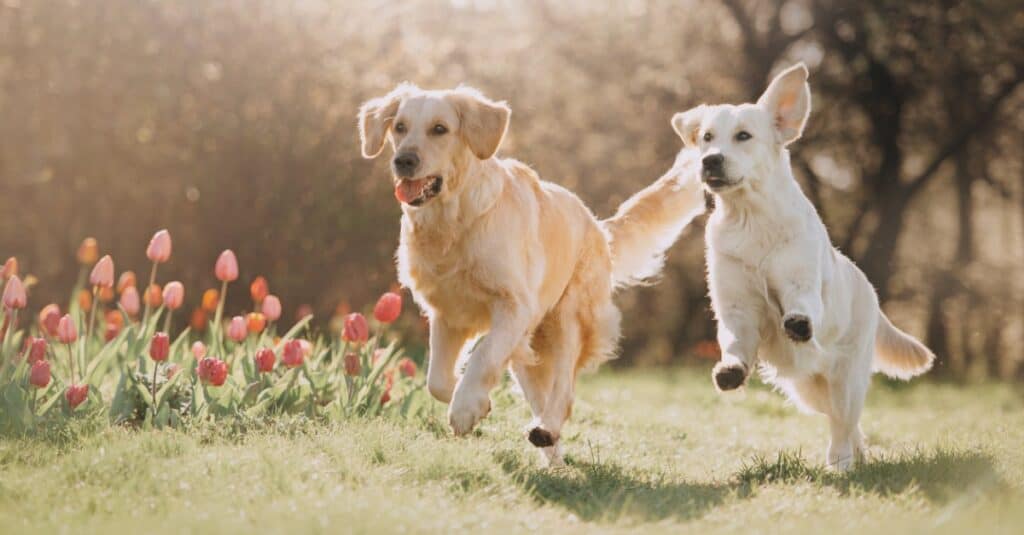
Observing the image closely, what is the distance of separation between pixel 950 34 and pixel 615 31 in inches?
169

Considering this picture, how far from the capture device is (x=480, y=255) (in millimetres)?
5148

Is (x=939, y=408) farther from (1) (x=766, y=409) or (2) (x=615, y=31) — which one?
(2) (x=615, y=31)

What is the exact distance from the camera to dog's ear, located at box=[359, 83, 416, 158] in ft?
17.7

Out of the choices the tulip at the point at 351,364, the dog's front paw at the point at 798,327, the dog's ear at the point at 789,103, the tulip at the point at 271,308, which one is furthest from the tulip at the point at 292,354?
the dog's ear at the point at 789,103

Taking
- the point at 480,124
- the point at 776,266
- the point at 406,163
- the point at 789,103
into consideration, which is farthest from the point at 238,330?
the point at 789,103

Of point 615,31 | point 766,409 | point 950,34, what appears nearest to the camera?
point 766,409

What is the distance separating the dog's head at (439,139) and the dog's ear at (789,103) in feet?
4.20

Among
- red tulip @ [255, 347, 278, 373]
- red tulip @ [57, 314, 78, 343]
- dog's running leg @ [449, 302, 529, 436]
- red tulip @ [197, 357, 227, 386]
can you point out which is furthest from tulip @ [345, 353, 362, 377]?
red tulip @ [57, 314, 78, 343]

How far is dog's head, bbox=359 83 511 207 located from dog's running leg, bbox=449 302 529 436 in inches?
24.4

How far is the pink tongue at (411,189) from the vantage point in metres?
5.02

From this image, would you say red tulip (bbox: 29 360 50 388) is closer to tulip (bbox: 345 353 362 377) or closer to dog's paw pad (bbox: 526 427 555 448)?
tulip (bbox: 345 353 362 377)

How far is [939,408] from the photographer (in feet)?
30.1

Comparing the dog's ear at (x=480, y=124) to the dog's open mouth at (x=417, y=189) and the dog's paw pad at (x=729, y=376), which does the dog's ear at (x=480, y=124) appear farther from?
the dog's paw pad at (x=729, y=376)

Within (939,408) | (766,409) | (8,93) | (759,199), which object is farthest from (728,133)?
(8,93)
